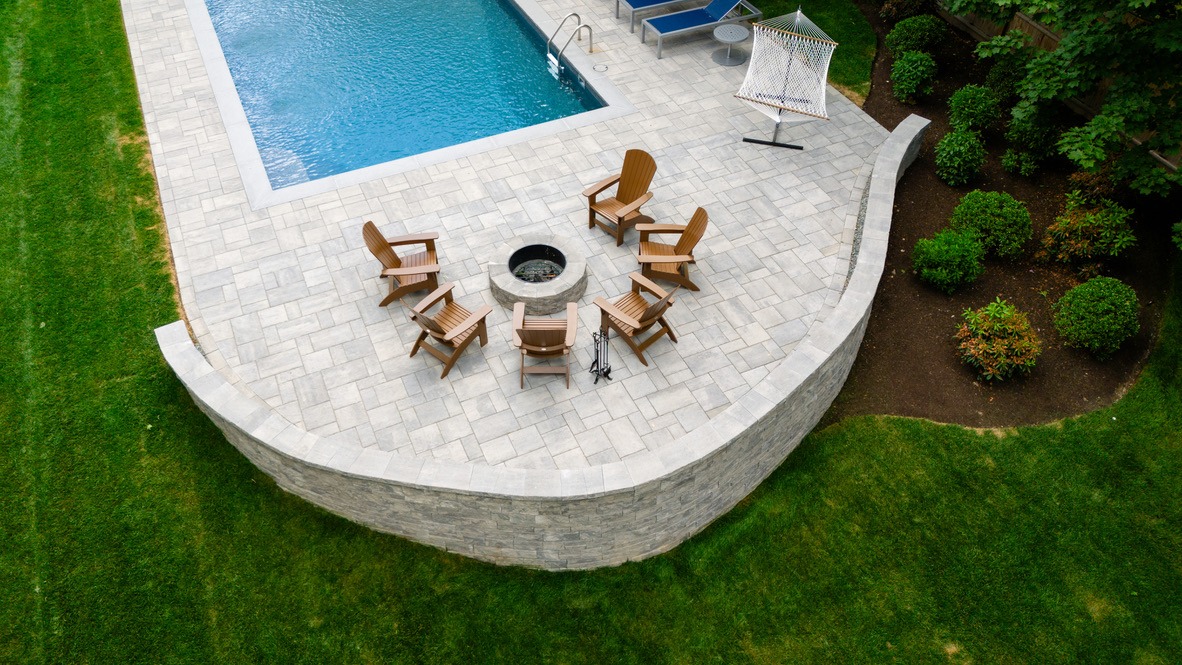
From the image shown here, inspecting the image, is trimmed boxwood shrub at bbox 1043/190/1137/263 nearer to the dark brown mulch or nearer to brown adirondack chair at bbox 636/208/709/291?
the dark brown mulch

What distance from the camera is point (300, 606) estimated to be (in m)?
8.24

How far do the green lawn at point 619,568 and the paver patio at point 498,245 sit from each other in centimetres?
118

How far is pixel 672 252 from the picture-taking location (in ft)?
33.6

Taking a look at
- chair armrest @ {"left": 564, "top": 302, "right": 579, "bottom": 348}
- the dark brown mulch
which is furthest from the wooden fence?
chair armrest @ {"left": 564, "top": 302, "right": 579, "bottom": 348}

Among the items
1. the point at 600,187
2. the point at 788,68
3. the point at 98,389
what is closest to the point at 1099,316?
the point at 788,68

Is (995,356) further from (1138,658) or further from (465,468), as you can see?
(465,468)

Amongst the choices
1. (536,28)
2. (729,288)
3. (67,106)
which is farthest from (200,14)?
(729,288)

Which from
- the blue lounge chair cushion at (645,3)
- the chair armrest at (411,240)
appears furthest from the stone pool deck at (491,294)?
the blue lounge chair cushion at (645,3)

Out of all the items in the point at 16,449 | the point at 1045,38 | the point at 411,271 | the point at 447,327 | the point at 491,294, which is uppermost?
the point at 1045,38

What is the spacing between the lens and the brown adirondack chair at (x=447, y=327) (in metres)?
8.95

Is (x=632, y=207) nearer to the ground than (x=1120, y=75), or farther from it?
nearer to the ground

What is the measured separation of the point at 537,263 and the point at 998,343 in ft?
19.1

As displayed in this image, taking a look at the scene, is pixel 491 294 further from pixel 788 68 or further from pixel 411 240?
pixel 788 68

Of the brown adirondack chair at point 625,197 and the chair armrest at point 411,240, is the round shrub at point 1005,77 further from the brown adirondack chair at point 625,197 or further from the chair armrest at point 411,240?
the chair armrest at point 411,240
